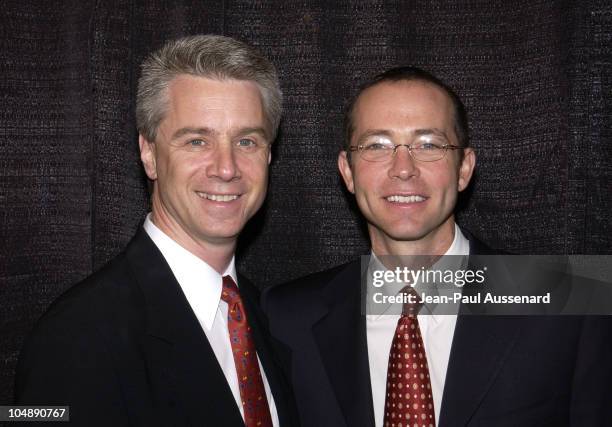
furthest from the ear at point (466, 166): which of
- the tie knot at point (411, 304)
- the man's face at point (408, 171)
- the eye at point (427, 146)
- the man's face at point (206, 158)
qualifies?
the man's face at point (206, 158)

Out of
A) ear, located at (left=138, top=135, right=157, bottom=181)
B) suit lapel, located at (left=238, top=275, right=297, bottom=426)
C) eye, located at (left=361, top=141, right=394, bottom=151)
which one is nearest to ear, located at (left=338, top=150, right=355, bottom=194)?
eye, located at (left=361, top=141, right=394, bottom=151)

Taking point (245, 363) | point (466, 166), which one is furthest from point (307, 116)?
point (245, 363)

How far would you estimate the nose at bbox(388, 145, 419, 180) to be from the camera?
1860mm

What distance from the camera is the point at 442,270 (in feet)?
6.39

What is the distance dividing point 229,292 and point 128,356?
379 millimetres

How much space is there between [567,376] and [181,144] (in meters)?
1.16

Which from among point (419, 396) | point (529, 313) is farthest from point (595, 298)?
point (419, 396)

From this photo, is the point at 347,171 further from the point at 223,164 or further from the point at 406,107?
the point at 223,164

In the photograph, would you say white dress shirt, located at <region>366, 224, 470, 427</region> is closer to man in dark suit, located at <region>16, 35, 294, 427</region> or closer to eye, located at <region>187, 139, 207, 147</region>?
man in dark suit, located at <region>16, 35, 294, 427</region>

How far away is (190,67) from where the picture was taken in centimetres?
179

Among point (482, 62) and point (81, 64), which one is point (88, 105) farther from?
point (482, 62)

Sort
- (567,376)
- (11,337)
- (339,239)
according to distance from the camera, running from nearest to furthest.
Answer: (567,376)
(11,337)
(339,239)

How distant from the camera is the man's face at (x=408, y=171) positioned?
6.20ft

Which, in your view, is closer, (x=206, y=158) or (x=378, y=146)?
(x=206, y=158)
